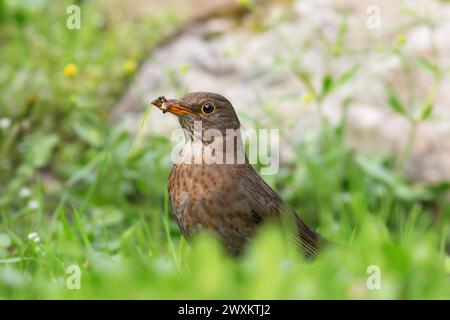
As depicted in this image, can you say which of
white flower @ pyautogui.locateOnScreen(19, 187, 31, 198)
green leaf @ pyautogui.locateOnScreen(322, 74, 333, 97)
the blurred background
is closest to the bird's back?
the blurred background

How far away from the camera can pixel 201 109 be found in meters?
4.19

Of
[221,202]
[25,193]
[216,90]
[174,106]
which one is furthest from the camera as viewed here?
[216,90]

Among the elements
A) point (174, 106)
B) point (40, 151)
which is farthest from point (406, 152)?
point (40, 151)

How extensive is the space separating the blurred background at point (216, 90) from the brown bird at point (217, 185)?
0.41 m

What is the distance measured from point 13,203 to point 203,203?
2211mm

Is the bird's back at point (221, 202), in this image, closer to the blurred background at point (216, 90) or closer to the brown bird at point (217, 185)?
the brown bird at point (217, 185)

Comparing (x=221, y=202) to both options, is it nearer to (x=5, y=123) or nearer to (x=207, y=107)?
(x=207, y=107)

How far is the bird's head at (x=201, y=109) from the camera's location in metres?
4.17

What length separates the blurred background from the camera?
17.7 ft

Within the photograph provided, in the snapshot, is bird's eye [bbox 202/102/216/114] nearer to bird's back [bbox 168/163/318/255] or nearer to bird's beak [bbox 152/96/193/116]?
bird's beak [bbox 152/96/193/116]

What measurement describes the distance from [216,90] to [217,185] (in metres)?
2.83

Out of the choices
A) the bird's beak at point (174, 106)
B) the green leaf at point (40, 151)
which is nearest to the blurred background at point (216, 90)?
the green leaf at point (40, 151)

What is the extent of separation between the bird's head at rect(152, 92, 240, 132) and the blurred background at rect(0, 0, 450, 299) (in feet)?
1.37
